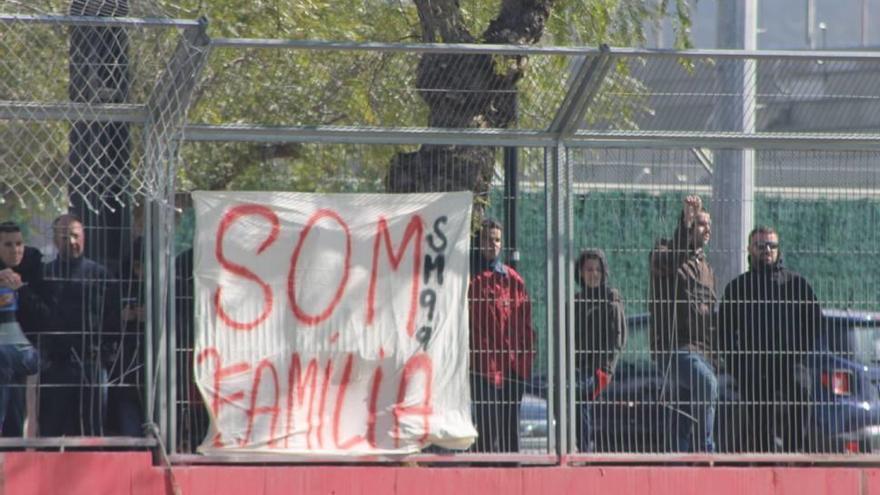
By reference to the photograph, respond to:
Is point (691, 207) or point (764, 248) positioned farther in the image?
point (764, 248)

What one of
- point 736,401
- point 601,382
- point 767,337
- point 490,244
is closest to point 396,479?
point 601,382

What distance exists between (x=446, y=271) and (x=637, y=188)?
3.91ft

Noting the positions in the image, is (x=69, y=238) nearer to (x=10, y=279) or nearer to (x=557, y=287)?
(x=10, y=279)

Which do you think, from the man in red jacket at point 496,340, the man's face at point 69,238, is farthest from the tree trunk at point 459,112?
the man's face at point 69,238

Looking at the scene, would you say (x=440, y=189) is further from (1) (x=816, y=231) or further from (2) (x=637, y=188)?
(1) (x=816, y=231)

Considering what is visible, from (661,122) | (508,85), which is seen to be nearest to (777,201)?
(661,122)

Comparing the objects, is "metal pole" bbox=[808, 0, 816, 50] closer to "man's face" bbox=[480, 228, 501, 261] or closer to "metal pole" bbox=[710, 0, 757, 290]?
"metal pole" bbox=[710, 0, 757, 290]

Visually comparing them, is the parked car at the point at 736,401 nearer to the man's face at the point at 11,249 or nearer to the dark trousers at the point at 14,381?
the dark trousers at the point at 14,381

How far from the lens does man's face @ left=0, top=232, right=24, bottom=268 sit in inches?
302

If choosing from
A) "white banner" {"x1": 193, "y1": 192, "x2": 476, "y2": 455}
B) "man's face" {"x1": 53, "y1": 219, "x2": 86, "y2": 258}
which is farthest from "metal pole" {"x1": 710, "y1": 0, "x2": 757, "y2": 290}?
"man's face" {"x1": 53, "y1": 219, "x2": 86, "y2": 258}

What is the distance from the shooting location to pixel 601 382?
831 cm

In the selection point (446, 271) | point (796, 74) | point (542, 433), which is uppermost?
point (796, 74)

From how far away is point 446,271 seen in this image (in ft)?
26.7

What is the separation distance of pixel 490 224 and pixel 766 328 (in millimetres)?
1732
